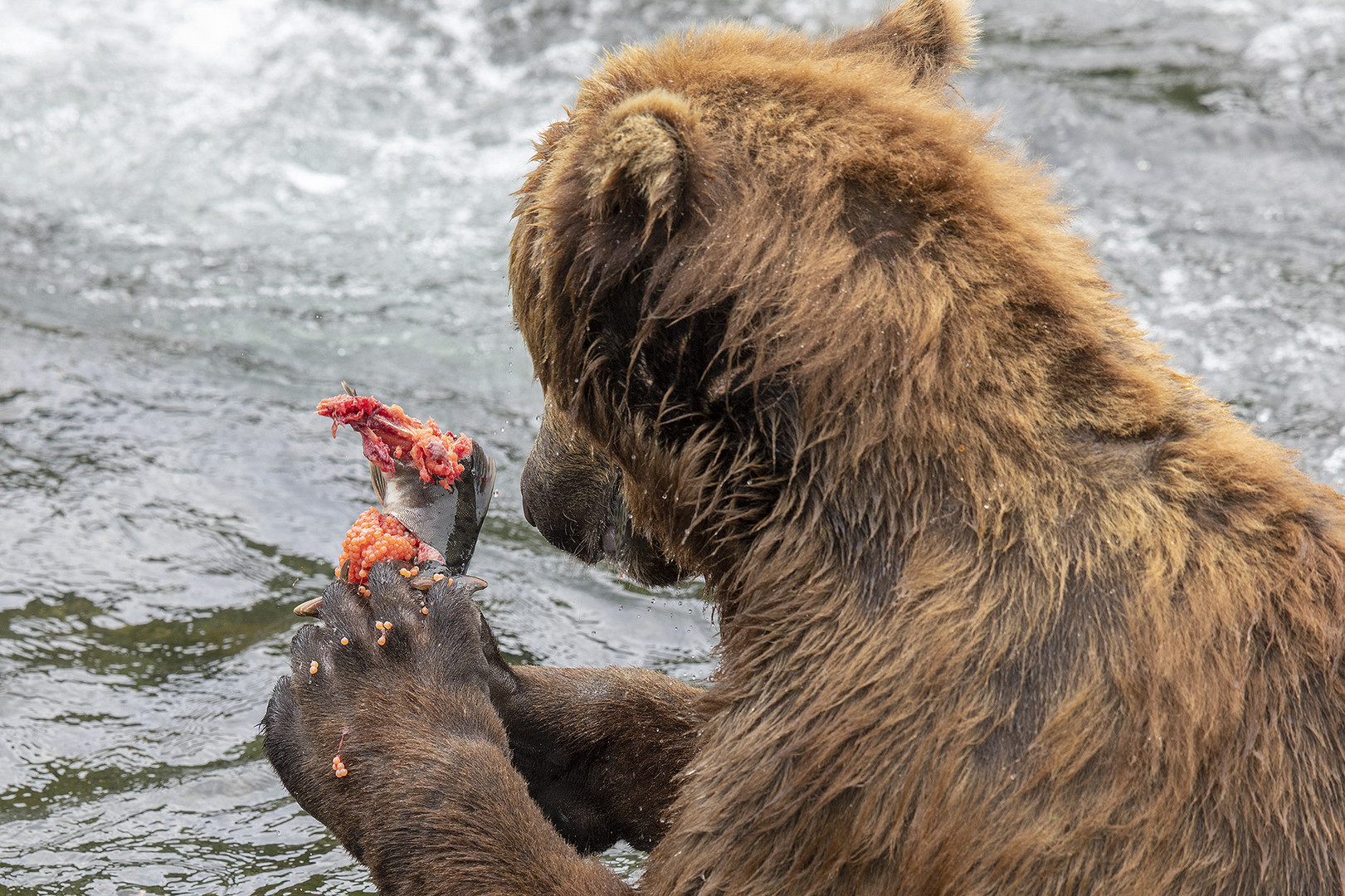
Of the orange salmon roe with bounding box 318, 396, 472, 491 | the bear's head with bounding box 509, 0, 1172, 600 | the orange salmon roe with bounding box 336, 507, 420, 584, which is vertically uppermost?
the bear's head with bounding box 509, 0, 1172, 600

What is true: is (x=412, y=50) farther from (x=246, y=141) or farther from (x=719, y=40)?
(x=719, y=40)

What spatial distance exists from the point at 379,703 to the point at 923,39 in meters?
2.08

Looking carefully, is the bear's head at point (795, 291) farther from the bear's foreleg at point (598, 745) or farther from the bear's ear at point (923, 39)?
the bear's foreleg at point (598, 745)

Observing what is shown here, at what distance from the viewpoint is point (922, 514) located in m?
2.66

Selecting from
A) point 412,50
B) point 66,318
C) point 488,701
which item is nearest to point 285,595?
point 488,701

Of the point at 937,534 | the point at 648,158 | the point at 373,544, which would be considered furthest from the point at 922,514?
the point at 373,544

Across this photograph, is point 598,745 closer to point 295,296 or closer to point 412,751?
point 412,751

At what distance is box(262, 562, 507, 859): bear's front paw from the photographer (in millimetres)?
3197

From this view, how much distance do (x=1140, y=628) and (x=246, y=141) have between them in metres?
7.81

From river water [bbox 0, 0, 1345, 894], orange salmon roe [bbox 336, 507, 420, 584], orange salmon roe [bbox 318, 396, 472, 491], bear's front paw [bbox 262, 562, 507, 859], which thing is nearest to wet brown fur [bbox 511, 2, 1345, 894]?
bear's front paw [bbox 262, 562, 507, 859]

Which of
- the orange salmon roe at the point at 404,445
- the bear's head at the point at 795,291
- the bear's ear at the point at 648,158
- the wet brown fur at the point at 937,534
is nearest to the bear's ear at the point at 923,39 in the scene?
the bear's head at the point at 795,291

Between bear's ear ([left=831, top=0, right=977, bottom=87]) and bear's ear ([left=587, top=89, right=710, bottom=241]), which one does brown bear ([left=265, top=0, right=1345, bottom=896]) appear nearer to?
bear's ear ([left=587, top=89, right=710, bottom=241])

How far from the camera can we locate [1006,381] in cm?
267

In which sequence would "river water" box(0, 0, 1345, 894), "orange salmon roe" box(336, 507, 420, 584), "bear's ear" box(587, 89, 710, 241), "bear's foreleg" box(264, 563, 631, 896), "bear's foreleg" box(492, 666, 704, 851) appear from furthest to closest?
"river water" box(0, 0, 1345, 894) < "bear's foreleg" box(492, 666, 704, 851) < "orange salmon roe" box(336, 507, 420, 584) < "bear's foreleg" box(264, 563, 631, 896) < "bear's ear" box(587, 89, 710, 241)
